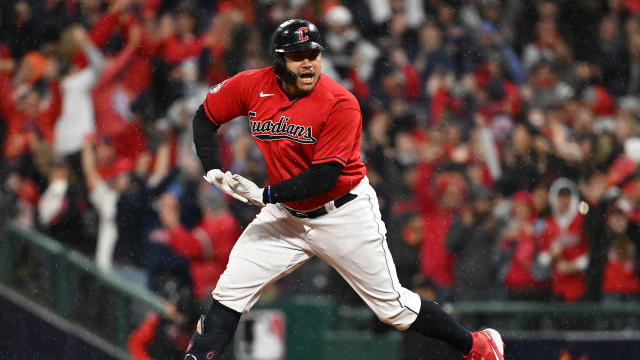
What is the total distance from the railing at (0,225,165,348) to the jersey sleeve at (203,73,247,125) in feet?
7.32

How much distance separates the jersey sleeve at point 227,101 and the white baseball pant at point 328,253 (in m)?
0.50

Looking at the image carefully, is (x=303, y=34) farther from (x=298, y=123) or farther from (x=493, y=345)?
(x=493, y=345)

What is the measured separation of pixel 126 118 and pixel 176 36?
1.08 metres

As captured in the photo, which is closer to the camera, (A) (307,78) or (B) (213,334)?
(A) (307,78)

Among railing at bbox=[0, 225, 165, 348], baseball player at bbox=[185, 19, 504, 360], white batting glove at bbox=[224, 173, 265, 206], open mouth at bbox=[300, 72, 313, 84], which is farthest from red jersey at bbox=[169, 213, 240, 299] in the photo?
open mouth at bbox=[300, 72, 313, 84]

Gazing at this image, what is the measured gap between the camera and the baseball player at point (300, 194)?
435 centimetres

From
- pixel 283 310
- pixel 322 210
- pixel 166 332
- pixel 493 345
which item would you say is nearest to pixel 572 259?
pixel 283 310

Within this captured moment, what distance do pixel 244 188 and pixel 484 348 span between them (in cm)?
151

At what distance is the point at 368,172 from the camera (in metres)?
7.78

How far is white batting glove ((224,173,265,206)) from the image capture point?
437cm

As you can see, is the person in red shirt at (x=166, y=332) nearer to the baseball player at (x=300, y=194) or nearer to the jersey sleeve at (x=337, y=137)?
the baseball player at (x=300, y=194)

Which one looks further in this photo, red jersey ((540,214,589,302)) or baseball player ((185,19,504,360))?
red jersey ((540,214,589,302))

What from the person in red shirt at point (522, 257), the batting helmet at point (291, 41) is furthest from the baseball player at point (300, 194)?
the person in red shirt at point (522, 257)

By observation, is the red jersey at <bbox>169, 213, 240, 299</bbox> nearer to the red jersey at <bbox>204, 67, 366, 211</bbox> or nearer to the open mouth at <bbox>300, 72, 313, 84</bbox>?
the red jersey at <bbox>204, 67, 366, 211</bbox>
